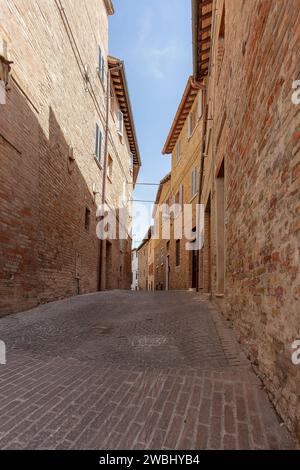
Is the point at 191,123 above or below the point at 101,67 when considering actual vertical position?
below

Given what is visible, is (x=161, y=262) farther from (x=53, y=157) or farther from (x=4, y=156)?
(x=4, y=156)

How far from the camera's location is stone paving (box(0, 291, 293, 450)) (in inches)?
81.0

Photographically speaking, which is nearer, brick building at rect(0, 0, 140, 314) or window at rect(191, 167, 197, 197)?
brick building at rect(0, 0, 140, 314)

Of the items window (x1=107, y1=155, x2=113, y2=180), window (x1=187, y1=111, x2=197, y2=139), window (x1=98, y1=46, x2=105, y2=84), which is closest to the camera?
window (x1=98, y1=46, x2=105, y2=84)

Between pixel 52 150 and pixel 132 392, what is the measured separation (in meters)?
6.78

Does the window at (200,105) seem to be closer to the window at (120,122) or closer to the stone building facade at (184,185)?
the stone building facade at (184,185)

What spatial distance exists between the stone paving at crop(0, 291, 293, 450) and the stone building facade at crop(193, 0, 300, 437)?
0.91 ft

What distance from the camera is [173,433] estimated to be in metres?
2.11

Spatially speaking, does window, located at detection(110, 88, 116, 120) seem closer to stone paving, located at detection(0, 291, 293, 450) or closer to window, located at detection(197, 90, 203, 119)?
window, located at detection(197, 90, 203, 119)

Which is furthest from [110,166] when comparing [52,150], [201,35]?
[52,150]

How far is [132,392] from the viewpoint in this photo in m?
2.72

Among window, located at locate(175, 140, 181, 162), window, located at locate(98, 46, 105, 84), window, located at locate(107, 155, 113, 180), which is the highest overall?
window, located at locate(98, 46, 105, 84)

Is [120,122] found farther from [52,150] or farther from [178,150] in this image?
[52,150]

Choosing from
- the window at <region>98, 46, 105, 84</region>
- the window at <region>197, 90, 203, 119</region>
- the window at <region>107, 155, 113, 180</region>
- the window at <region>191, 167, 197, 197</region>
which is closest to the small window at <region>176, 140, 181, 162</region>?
the window at <region>191, 167, 197, 197</region>
